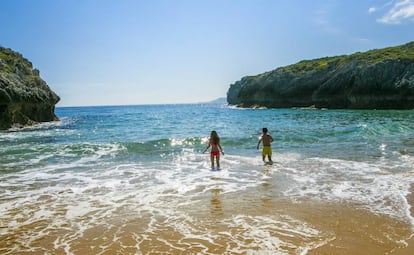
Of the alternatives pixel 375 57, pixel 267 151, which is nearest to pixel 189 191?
pixel 267 151

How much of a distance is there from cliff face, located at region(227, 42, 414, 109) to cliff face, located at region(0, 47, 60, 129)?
53126 mm

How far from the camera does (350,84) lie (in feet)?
223

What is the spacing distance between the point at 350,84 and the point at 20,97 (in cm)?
5803

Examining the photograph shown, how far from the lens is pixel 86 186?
36.7 ft

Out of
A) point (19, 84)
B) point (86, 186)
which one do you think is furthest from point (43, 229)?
point (19, 84)

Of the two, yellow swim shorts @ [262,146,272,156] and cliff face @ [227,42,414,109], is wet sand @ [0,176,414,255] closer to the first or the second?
yellow swim shorts @ [262,146,272,156]

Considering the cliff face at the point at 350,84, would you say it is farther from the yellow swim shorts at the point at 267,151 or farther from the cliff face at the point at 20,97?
the yellow swim shorts at the point at 267,151

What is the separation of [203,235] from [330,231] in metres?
2.42

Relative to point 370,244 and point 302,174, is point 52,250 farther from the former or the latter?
point 302,174

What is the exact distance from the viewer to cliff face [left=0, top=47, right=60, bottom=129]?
32312 millimetres

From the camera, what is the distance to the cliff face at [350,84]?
201ft

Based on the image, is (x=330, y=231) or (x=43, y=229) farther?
(x=43, y=229)

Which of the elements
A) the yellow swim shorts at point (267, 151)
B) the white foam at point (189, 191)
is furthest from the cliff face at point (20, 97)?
the yellow swim shorts at point (267, 151)

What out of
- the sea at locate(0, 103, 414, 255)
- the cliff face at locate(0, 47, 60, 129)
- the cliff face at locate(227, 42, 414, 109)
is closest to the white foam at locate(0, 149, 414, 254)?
the sea at locate(0, 103, 414, 255)
